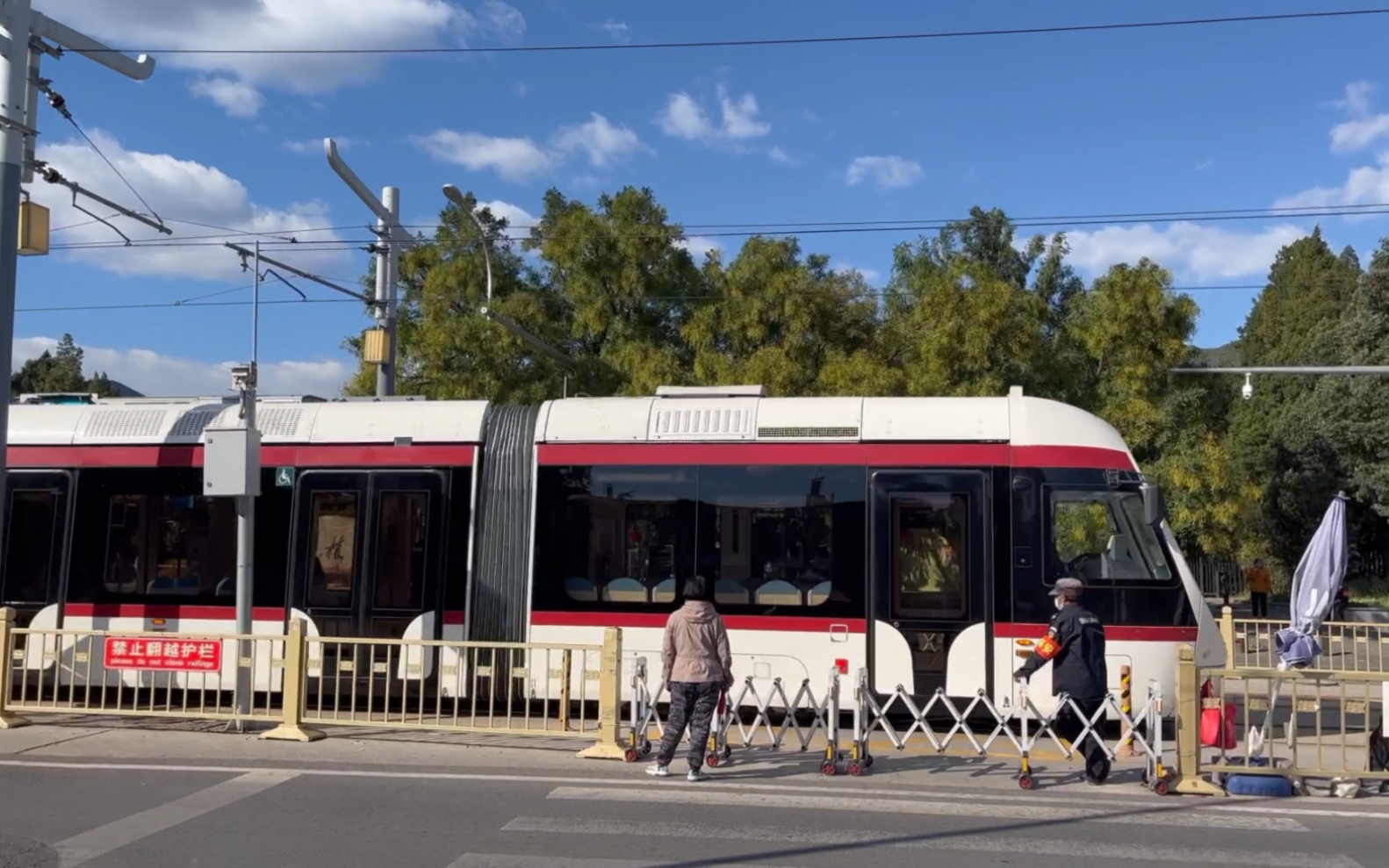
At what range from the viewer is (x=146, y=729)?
11219mm

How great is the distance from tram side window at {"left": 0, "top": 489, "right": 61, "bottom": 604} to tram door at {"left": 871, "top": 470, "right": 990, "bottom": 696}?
8948 mm

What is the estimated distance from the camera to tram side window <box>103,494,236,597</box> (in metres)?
12.7

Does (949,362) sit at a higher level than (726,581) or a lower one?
higher

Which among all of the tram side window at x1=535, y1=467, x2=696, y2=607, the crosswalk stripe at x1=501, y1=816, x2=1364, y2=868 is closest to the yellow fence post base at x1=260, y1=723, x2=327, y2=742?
the tram side window at x1=535, y1=467, x2=696, y2=607

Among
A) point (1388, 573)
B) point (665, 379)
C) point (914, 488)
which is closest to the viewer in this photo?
point (914, 488)

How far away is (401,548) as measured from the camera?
1234cm

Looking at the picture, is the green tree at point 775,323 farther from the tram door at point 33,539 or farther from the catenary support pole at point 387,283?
the tram door at point 33,539

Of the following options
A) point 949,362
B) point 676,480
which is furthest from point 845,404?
point 949,362

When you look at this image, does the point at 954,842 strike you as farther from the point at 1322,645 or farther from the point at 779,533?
the point at 1322,645

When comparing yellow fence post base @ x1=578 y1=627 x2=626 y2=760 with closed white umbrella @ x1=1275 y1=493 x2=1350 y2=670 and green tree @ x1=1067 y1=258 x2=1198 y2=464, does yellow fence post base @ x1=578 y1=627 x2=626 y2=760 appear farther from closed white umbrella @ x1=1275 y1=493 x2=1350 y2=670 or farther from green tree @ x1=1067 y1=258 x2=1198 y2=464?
green tree @ x1=1067 y1=258 x2=1198 y2=464

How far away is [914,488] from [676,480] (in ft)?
7.79

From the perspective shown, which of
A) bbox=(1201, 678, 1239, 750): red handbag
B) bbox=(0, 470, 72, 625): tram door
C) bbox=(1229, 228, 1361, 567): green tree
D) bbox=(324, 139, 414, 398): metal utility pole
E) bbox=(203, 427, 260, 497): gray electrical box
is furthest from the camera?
bbox=(1229, 228, 1361, 567): green tree

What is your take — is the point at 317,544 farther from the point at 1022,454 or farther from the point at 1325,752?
the point at 1325,752

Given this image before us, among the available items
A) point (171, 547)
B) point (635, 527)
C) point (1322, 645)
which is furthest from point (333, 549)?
point (1322, 645)
